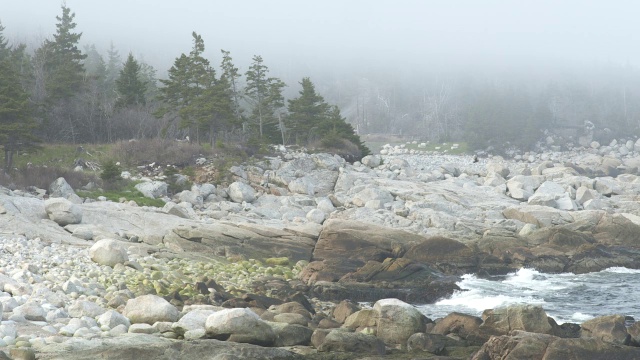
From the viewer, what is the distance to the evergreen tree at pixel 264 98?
5447 centimetres

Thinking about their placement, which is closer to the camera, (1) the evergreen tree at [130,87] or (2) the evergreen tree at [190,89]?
(2) the evergreen tree at [190,89]

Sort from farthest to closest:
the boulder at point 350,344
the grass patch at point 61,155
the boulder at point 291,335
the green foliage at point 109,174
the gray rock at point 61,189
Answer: the grass patch at point 61,155
the green foliage at point 109,174
the gray rock at point 61,189
the boulder at point 291,335
the boulder at point 350,344

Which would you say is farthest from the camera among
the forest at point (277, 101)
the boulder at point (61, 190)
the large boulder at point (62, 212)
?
the forest at point (277, 101)

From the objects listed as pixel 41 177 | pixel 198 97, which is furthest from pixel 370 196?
pixel 41 177

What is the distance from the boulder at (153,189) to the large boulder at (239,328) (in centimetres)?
1948

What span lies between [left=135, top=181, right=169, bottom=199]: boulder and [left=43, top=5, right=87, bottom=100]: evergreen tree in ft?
64.3

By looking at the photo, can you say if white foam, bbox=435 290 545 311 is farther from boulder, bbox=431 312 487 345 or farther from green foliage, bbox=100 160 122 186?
green foliage, bbox=100 160 122 186

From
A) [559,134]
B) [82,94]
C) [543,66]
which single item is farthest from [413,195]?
[543,66]

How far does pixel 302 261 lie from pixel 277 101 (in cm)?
3415

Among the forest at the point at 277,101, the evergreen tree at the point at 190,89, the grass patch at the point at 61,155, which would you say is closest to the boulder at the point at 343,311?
the forest at the point at 277,101

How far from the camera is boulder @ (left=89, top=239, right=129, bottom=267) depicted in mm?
20375

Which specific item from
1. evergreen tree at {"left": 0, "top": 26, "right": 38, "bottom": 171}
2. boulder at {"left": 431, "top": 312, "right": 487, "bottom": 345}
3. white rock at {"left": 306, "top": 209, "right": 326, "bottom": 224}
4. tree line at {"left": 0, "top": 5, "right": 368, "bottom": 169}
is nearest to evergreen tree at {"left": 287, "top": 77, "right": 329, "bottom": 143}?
tree line at {"left": 0, "top": 5, "right": 368, "bottom": 169}

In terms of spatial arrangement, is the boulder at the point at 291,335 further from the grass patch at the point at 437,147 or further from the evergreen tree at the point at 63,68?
the grass patch at the point at 437,147

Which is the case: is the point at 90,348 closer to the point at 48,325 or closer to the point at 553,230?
the point at 48,325
